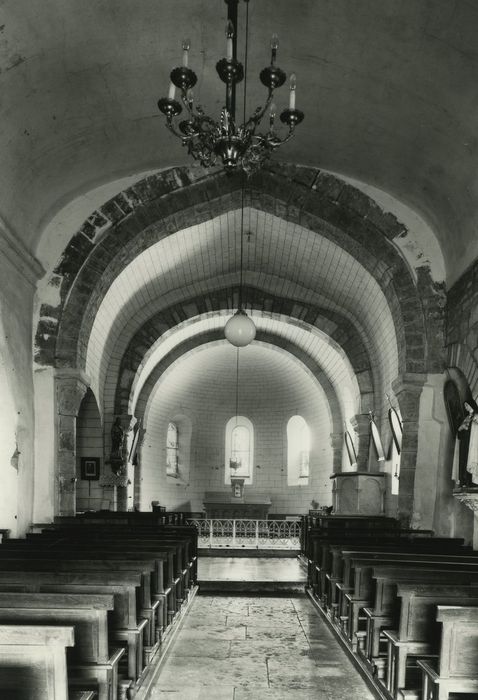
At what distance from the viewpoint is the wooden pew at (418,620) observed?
407 centimetres

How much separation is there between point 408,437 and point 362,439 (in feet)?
12.3

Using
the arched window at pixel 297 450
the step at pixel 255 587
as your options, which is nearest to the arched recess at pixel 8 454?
the step at pixel 255 587

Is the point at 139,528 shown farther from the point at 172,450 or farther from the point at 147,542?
the point at 172,450

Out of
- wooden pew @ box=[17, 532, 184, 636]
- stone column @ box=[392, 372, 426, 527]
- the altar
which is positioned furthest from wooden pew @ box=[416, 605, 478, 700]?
the altar

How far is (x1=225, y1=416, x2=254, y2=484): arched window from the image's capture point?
20.4 meters

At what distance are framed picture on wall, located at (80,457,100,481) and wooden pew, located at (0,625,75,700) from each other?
34.9ft

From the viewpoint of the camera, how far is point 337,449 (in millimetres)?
16578

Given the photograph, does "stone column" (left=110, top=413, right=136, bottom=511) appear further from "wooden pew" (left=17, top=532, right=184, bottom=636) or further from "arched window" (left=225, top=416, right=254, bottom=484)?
"arched window" (left=225, top=416, right=254, bottom=484)

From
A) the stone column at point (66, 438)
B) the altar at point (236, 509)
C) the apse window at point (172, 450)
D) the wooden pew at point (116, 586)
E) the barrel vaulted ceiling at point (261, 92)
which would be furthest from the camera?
the apse window at point (172, 450)

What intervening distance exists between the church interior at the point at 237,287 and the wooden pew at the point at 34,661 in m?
0.02

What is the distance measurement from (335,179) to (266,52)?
323cm

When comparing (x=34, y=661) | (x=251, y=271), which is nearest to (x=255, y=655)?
(x=34, y=661)

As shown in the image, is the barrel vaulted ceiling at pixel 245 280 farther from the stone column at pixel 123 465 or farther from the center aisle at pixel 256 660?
the center aisle at pixel 256 660

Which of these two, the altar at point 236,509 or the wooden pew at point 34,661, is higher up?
the wooden pew at point 34,661
